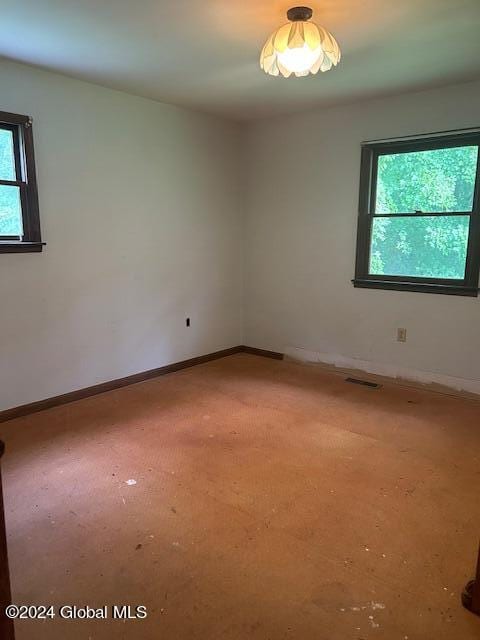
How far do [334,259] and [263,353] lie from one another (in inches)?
52.7

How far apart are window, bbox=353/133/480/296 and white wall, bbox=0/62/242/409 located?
1.49 metres

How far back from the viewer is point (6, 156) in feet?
10.0

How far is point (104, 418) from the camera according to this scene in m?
3.23

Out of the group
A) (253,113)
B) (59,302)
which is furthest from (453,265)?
(59,302)

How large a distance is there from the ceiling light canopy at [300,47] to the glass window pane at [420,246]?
1.80 meters

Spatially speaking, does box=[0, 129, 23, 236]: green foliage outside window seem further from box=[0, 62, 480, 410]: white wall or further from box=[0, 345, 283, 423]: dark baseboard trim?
box=[0, 345, 283, 423]: dark baseboard trim

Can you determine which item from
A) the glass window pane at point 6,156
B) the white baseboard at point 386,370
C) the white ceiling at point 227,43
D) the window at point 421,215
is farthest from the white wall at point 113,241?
the window at point 421,215

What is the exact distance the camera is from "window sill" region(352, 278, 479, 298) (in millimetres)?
3506

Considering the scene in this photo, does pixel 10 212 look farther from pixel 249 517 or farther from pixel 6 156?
pixel 249 517

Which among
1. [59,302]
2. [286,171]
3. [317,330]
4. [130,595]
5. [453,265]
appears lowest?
[130,595]

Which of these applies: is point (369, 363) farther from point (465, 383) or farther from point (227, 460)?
point (227, 460)

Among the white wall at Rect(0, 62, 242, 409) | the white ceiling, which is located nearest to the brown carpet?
the white wall at Rect(0, 62, 242, 409)

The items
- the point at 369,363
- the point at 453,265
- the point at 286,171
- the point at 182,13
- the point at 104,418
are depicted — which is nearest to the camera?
the point at 182,13

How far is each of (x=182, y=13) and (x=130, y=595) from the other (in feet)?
8.74
